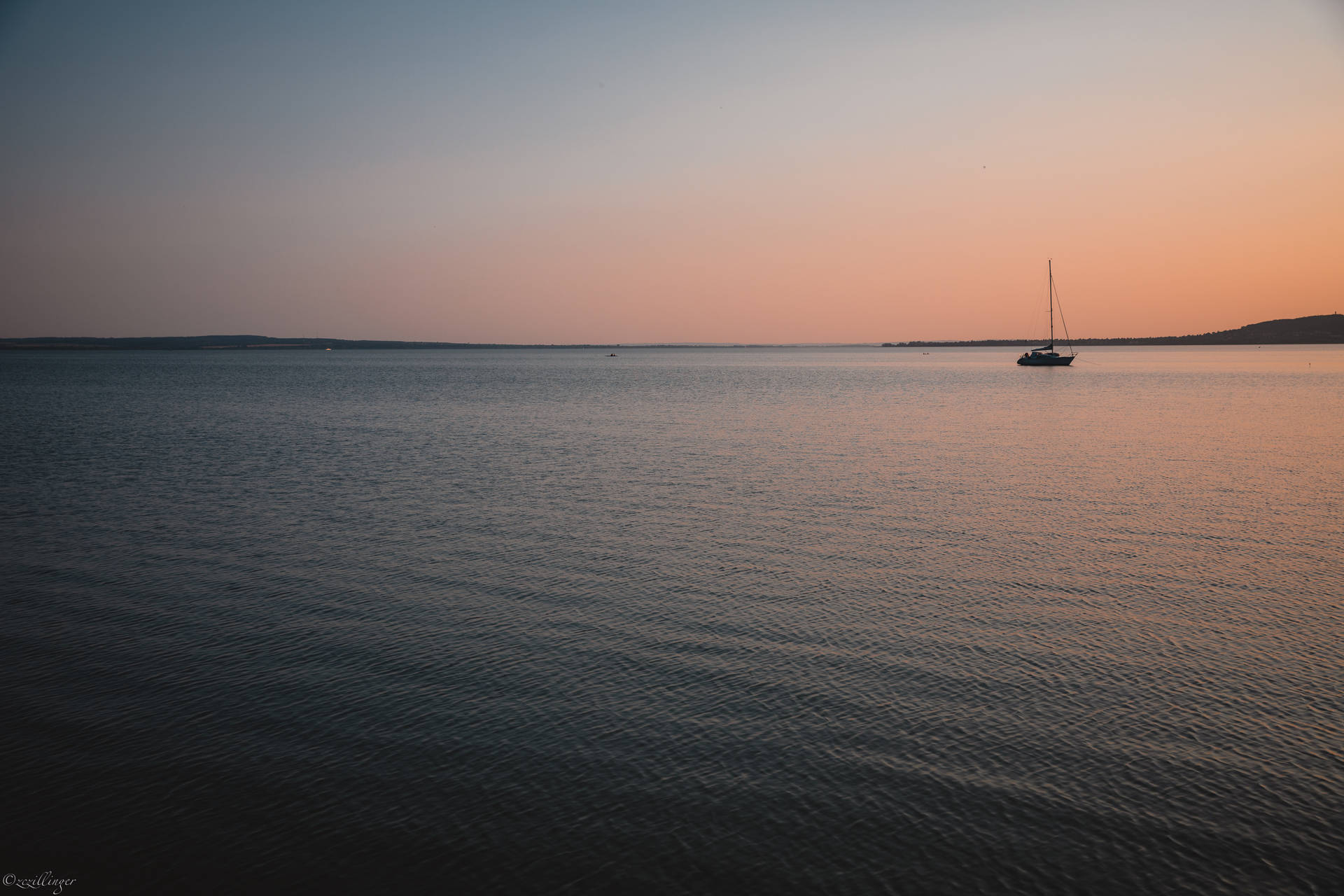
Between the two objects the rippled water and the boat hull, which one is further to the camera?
the boat hull

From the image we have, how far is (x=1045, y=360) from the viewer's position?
15138 centimetres

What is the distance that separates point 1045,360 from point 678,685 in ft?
516

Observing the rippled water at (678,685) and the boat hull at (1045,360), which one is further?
the boat hull at (1045,360)

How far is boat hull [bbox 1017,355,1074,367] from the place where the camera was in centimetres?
15112

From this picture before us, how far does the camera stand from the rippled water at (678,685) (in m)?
8.48

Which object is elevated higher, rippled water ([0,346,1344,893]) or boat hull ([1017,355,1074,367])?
boat hull ([1017,355,1074,367])

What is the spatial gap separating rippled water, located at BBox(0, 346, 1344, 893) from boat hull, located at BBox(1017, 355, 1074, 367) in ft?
423

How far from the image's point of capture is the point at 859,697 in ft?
39.2

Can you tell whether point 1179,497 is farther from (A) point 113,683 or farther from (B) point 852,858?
(A) point 113,683

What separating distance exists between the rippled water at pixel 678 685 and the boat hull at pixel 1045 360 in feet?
423

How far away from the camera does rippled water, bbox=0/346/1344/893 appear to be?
848cm

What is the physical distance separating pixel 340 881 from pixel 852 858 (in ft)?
17.1

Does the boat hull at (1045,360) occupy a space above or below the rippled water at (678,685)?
above

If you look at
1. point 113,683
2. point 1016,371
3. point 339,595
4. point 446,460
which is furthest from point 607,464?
point 1016,371
